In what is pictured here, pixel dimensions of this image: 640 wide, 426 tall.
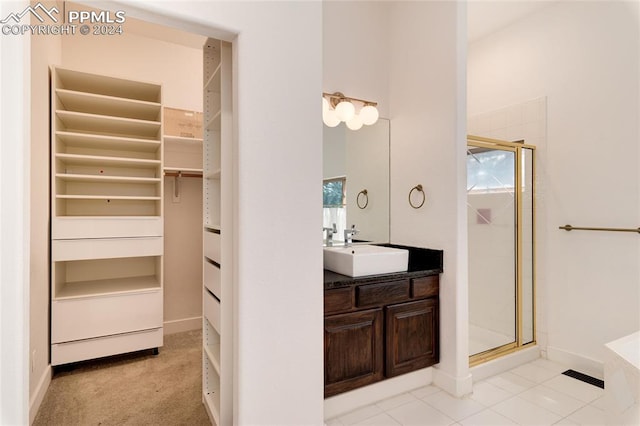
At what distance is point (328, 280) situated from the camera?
2.07m

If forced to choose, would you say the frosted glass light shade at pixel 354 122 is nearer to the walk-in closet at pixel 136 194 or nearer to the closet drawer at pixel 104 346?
the walk-in closet at pixel 136 194

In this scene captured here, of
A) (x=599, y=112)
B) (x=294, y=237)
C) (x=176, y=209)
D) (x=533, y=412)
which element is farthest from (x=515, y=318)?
(x=176, y=209)

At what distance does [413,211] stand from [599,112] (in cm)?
159

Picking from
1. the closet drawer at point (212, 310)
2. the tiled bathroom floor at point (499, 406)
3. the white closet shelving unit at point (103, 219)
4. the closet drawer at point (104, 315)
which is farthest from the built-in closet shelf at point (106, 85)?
the tiled bathroom floor at point (499, 406)

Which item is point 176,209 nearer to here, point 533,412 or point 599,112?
point 533,412

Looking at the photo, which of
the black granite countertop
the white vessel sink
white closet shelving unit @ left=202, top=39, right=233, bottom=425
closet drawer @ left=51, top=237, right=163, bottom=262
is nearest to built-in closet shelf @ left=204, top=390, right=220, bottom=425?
white closet shelving unit @ left=202, top=39, right=233, bottom=425

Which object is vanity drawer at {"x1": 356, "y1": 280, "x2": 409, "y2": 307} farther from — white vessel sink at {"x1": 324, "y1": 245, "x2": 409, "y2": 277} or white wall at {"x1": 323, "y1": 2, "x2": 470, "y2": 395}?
white wall at {"x1": 323, "y1": 2, "x2": 470, "y2": 395}

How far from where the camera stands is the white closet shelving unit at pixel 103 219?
8.50 ft

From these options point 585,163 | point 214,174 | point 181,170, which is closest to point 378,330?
point 214,174

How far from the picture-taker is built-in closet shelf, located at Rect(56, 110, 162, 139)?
272cm

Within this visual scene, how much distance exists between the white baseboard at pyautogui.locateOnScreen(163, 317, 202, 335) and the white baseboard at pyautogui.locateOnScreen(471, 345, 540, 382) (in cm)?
265

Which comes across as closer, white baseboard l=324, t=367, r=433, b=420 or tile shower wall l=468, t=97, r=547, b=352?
white baseboard l=324, t=367, r=433, b=420

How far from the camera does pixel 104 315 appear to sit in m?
2.71

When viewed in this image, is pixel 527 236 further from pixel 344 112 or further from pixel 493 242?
pixel 344 112
